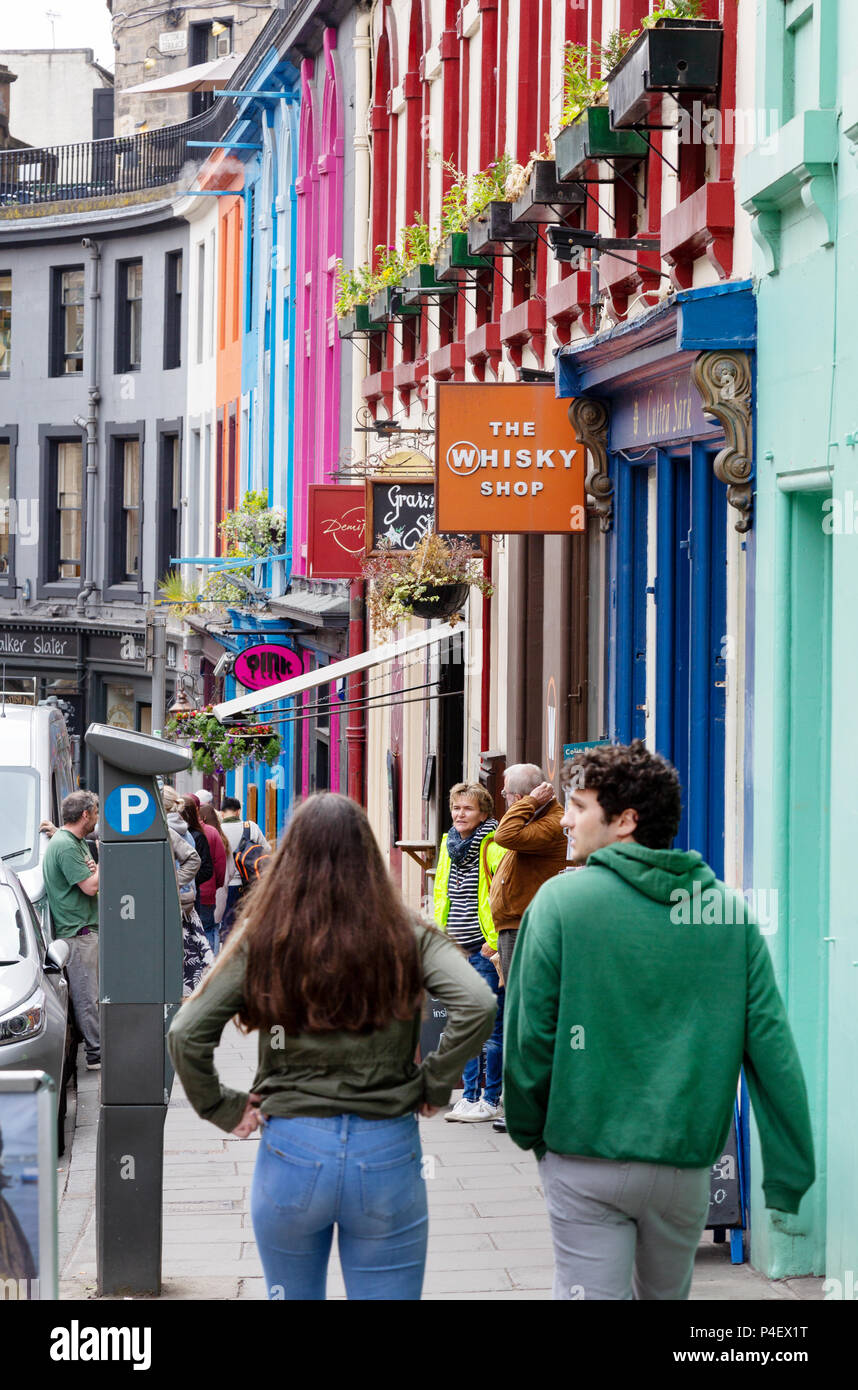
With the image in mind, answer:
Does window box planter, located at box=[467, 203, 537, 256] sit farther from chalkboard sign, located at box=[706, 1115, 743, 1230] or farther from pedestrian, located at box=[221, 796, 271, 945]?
chalkboard sign, located at box=[706, 1115, 743, 1230]

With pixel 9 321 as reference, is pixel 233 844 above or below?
below

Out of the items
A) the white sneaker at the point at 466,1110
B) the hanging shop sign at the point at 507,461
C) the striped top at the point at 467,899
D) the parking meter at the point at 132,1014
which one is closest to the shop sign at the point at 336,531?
the hanging shop sign at the point at 507,461

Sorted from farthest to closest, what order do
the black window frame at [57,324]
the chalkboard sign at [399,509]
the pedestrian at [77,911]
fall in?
the black window frame at [57,324] → the chalkboard sign at [399,509] → the pedestrian at [77,911]

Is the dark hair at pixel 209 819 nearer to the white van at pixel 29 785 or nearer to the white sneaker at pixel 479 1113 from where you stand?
the white van at pixel 29 785

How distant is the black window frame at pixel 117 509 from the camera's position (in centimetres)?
3706

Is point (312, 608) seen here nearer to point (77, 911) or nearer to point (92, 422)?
point (77, 911)

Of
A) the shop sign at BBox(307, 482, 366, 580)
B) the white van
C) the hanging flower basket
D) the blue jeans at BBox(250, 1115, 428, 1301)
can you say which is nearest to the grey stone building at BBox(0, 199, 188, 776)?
the shop sign at BBox(307, 482, 366, 580)

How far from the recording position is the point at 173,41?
41.1m

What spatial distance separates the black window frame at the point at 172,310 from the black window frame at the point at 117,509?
1411 millimetres

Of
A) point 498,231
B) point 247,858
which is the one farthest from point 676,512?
point 247,858

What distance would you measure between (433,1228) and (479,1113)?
2428 mm

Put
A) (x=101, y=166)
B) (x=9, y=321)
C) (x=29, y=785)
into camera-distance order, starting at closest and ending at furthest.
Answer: (x=29, y=785), (x=101, y=166), (x=9, y=321)

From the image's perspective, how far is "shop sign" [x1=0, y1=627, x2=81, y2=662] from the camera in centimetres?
3784

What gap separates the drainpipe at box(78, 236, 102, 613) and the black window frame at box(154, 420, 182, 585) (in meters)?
1.67
